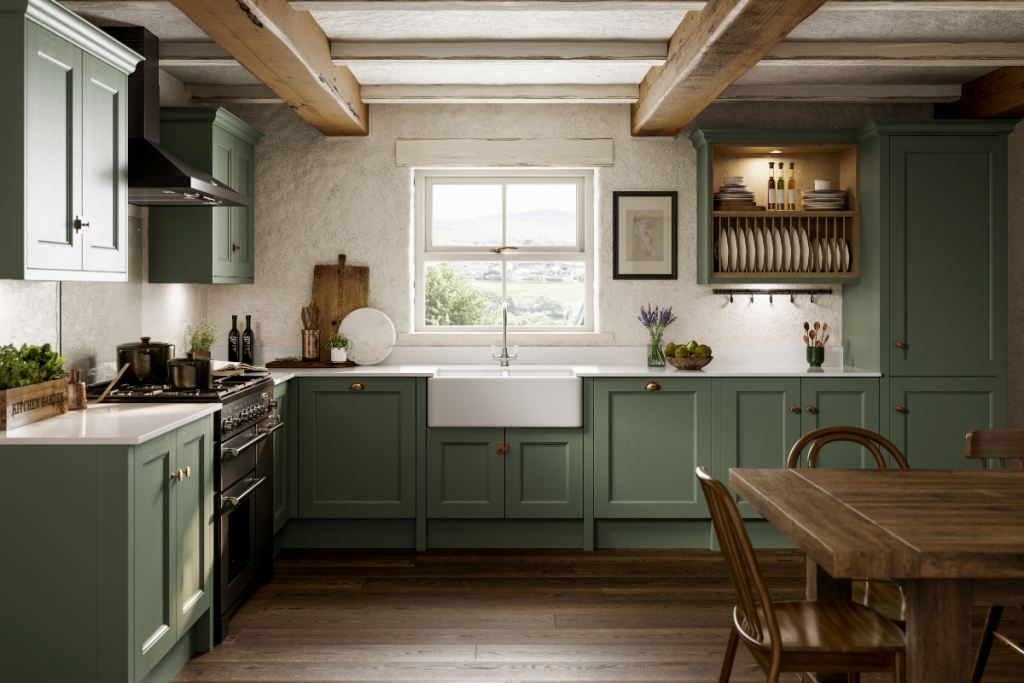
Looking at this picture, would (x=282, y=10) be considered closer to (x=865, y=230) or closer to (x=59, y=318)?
(x=59, y=318)

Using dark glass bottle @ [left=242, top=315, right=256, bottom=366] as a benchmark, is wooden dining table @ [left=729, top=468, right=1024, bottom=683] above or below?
below

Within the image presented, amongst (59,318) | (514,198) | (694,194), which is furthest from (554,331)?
(59,318)

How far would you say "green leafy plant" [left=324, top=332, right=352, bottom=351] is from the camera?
14.2 ft

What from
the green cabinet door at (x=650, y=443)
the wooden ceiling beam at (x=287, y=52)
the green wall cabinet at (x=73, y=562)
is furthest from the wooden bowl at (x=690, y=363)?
the green wall cabinet at (x=73, y=562)

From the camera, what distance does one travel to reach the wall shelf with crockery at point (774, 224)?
4.27m

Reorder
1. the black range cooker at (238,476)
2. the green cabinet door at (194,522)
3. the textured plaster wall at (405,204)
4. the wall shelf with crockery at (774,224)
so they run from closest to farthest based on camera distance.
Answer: the green cabinet door at (194,522)
the black range cooker at (238,476)
the wall shelf with crockery at (774,224)
the textured plaster wall at (405,204)

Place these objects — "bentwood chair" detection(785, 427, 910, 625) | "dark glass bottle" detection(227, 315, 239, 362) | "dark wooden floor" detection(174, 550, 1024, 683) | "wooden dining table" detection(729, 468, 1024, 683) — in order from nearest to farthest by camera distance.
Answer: "wooden dining table" detection(729, 468, 1024, 683), "bentwood chair" detection(785, 427, 910, 625), "dark wooden floor" detection(174, 550, 1024, 683), "dark glass bottle" detection(227, 315, 239, 362)

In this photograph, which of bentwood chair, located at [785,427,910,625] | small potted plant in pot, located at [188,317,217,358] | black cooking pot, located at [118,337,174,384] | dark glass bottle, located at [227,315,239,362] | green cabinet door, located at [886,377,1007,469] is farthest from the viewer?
dark glass bottle, located at [227,315,239,362]

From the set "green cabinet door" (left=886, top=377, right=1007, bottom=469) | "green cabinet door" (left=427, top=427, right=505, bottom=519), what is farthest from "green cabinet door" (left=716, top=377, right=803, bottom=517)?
"green cabinet door" (left=427, top=427, right=505, bottom=519)

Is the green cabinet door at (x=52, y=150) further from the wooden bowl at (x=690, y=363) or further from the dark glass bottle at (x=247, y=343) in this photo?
the wooden bowl at (x=690, y=363)

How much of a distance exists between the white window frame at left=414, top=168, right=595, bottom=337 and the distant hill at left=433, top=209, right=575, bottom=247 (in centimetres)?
4

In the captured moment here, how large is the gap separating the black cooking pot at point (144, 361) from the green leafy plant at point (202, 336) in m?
0.65

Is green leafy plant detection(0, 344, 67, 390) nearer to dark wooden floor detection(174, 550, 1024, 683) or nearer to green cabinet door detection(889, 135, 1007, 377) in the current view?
dark wooden floor detection(174, 550, 1024, 683)

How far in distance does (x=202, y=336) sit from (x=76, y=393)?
1.40m
